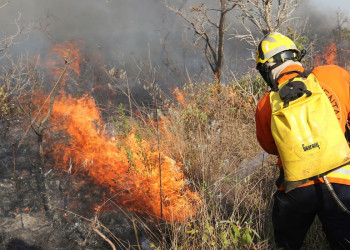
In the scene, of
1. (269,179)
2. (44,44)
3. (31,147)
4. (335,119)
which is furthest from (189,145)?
(44,44)

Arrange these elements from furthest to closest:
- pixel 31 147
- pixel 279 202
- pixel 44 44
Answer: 1. pixel 44 44
2. pixel 31 147
3. pixel 279 202

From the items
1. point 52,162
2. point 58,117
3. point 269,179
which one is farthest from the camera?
point 58,117

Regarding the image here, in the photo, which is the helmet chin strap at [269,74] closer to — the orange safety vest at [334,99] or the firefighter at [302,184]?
the firefighter at [302,184]

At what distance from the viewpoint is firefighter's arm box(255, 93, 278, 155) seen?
1.63 meters

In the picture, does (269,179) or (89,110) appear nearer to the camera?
(269,179)

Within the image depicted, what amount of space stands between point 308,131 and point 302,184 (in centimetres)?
32

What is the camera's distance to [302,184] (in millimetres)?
1538

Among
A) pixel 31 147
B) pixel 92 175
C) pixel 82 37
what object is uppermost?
pixel 82 37

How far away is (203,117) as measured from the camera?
591 centimetres

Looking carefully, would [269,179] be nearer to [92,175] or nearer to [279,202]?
[279,202]

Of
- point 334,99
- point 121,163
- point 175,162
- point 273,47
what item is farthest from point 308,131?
point 121,163

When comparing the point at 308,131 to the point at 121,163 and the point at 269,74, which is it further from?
the point at 121,163

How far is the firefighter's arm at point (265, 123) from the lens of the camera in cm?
163

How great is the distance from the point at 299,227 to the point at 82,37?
15110 mm
